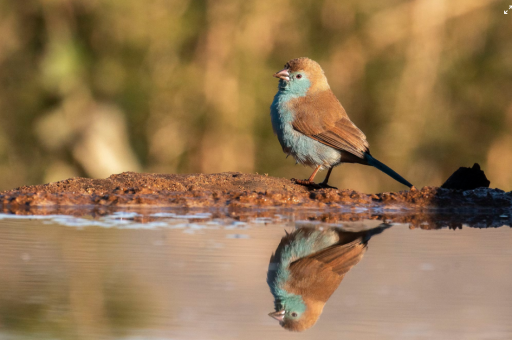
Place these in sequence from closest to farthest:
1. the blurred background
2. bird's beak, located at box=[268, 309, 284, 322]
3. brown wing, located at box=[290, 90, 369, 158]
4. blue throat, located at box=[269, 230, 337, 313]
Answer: bird's beak, located at box=[268, 309, 284, 322]
blue throat, located at box=[269, 230, 337, 313]
brown wing, located at box=[290, 90, 369, 158]
the blurred background

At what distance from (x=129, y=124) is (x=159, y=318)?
19.9 ft

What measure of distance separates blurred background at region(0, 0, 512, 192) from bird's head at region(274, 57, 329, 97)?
7.54ft

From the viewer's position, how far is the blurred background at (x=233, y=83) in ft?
23.9

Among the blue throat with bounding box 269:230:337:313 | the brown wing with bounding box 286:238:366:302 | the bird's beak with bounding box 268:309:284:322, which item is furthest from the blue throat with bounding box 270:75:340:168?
the bird's beak with bounding box 268:309:284:322

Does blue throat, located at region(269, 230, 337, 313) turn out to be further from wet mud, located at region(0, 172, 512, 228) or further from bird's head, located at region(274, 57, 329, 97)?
bird's head, located at region(274, 57, 329, 97)

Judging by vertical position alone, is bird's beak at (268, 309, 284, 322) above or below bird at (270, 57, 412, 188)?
below

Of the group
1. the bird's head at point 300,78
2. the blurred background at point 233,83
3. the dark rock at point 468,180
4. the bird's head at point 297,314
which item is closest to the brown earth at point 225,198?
the dark rock at point 468,180

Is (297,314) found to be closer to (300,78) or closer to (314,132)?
(314,132)

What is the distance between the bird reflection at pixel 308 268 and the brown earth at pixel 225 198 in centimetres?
49

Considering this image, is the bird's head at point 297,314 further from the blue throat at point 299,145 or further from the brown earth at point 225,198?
the blue throat at point 299,145

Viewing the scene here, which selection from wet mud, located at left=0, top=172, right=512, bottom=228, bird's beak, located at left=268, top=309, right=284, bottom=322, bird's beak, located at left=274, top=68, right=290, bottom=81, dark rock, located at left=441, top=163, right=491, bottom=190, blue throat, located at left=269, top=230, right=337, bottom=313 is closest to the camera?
bird's beak, located at left=268, top=309, right=284, bottom=322

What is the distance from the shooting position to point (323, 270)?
1.92 meters

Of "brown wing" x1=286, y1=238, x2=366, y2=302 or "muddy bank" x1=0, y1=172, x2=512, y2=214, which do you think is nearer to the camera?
"brown wing" x1=286, y1=238, x2=366, y2=302

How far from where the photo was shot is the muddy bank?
3172 mm
